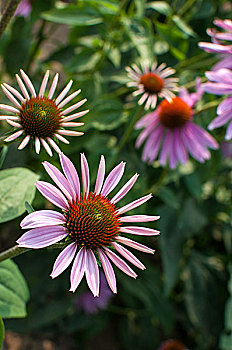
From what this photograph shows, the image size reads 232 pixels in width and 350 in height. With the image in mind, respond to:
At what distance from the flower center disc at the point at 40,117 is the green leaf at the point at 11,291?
0.83 ft

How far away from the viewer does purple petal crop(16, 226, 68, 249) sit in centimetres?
46

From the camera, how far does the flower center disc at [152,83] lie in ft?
2.78

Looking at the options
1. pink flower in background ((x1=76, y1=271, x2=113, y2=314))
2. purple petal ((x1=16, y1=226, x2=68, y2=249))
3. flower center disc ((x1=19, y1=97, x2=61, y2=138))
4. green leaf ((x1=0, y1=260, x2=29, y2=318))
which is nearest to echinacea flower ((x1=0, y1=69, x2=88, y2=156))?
flower center disc ((x1=19, y1=97, x2=61, y2=138))

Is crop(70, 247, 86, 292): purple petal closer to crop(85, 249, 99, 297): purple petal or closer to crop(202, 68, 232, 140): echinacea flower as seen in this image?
crop(85, 249, 99, 297): purple petal

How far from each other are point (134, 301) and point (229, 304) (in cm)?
32

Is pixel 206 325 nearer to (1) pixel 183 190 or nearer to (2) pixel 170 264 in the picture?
(2) pixel 170 264

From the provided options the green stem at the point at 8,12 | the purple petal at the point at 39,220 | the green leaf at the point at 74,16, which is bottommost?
the purple petal at the point at 39,220

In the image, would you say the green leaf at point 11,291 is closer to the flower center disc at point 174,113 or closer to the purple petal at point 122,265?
the purple petal at point 122,265

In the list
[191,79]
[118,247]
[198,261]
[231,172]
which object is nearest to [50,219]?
[118,247]

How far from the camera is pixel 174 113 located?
996 mm

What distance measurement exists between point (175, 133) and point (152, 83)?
224 mm

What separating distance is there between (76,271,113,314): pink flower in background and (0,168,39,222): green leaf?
75cm

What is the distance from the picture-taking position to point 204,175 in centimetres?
123

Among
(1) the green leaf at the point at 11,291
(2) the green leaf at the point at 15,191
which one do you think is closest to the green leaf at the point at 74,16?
(2) the green leaf at the point at 15,191
